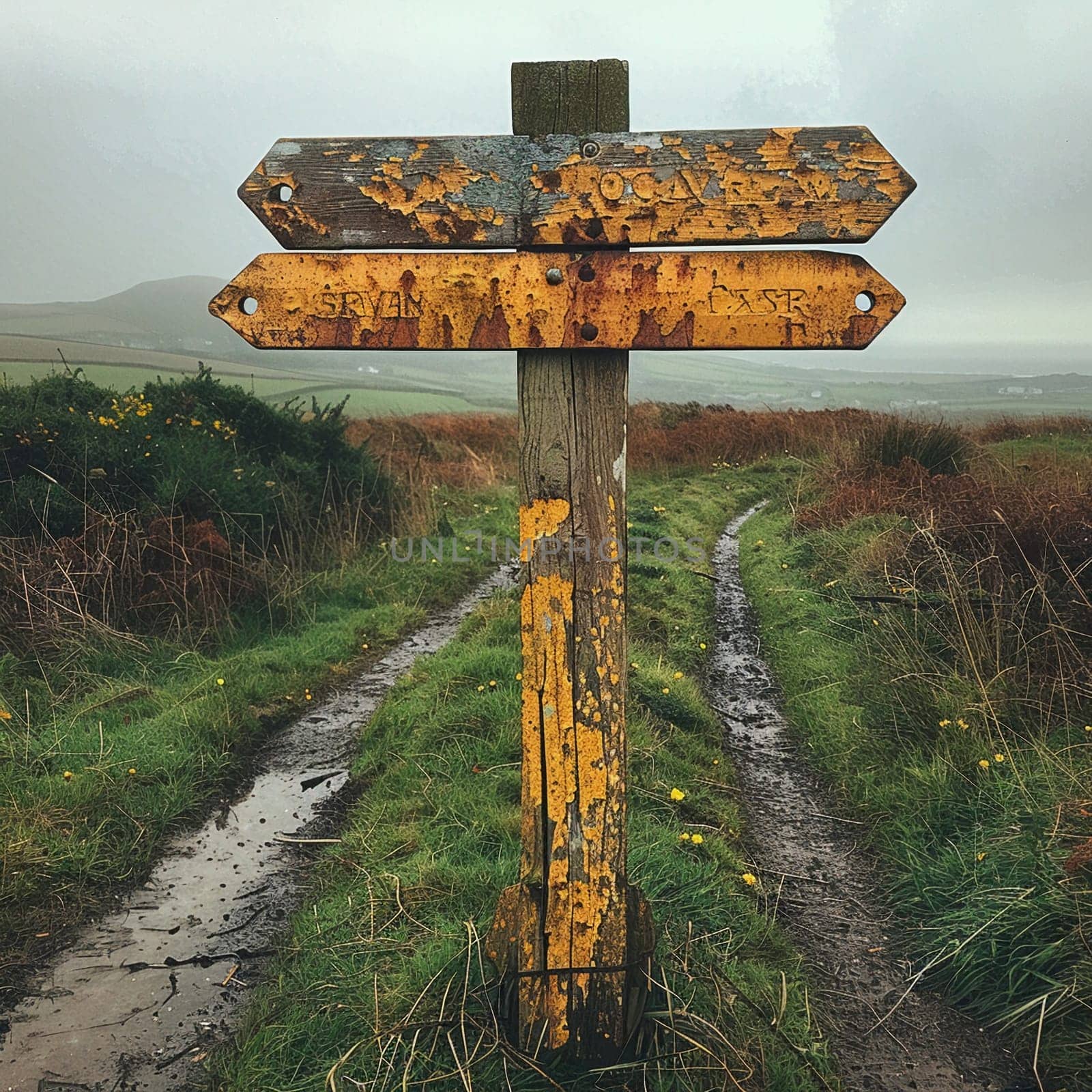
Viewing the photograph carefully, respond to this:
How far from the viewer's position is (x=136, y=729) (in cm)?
470

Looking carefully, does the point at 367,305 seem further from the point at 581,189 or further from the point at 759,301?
the point at 759,301

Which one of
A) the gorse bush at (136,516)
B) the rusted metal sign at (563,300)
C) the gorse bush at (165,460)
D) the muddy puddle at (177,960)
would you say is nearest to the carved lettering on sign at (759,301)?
the rusted metal sign at (563,300)

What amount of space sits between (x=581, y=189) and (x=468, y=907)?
258cm

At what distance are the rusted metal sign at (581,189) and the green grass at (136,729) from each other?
311 centimetres

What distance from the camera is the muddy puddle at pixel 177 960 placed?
272cm

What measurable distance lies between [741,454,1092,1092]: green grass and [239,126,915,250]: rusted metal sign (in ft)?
8.51

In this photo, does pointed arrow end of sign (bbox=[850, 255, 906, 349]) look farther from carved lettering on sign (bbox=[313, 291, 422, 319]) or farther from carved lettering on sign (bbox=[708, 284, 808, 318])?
carved lettering on sign (bbox=[313, 291, 422, 319])

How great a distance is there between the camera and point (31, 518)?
5.96 metres

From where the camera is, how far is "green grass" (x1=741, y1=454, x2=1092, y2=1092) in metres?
2.87

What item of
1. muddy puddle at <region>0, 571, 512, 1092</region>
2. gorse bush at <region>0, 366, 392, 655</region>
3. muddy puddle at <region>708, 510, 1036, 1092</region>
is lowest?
muddy puddle at <region>708, 510, 1036, 1092</region>

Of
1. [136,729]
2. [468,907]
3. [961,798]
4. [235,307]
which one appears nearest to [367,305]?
[235,307]

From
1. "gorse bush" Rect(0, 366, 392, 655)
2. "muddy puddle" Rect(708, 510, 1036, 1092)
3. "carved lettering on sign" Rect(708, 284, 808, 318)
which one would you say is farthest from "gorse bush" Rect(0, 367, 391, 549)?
"carved lettering on sign" Rect(708, 284, 808, 318)

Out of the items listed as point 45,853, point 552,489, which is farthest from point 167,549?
point 552,489

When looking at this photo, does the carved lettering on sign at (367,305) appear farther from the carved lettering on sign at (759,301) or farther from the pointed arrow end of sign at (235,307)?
the carved lettering on sign at (759,301)
